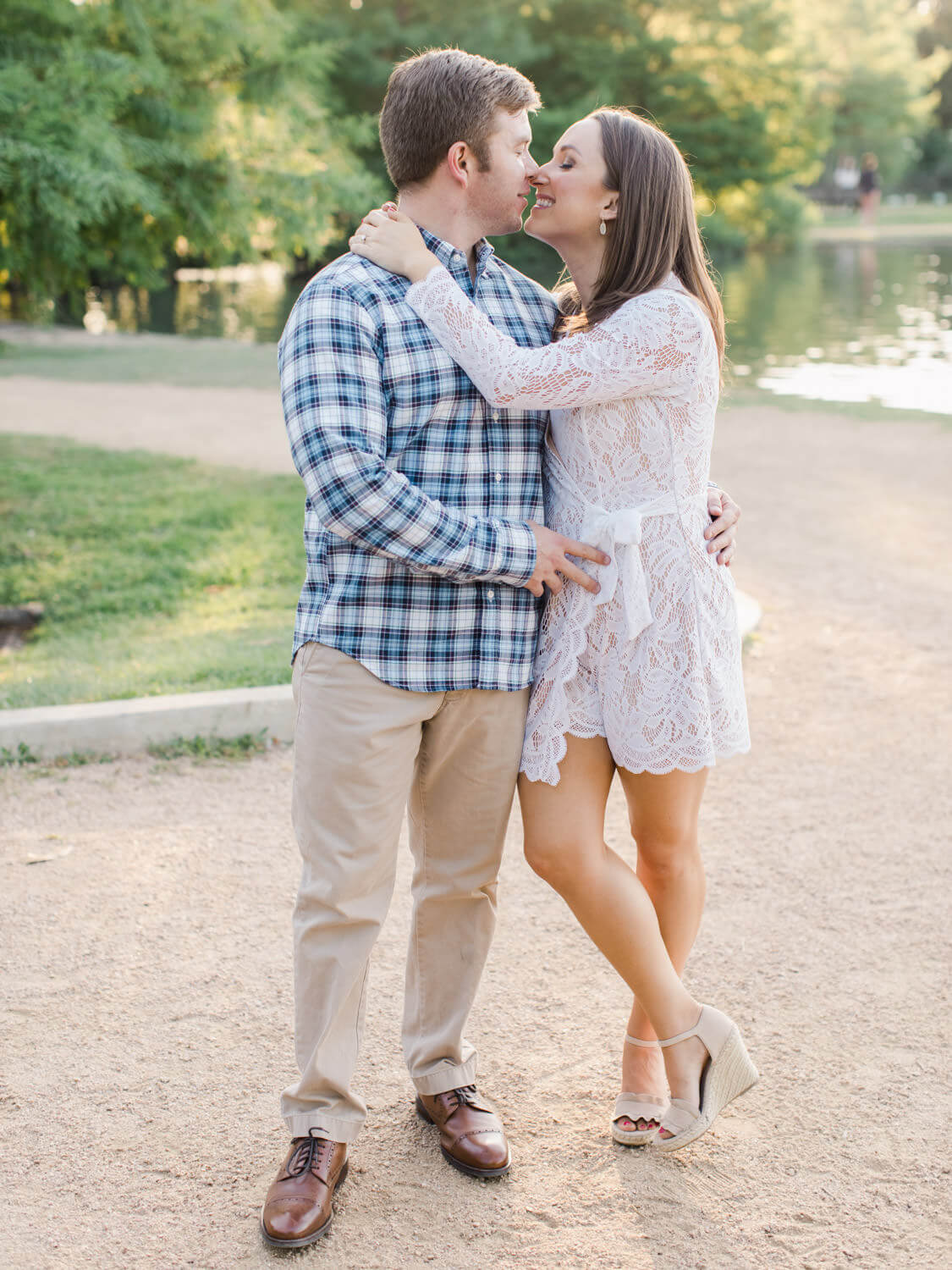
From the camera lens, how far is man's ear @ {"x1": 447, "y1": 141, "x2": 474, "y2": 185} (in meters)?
2.47

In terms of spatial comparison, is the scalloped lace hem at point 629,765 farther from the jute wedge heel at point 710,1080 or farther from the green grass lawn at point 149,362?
the green grass lawn at point 149,362

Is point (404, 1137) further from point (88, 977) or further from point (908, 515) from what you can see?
point (908, 515)

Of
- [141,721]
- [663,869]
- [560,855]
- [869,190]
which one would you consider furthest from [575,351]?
[869,190]

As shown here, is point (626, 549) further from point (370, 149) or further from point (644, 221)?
point (370, 149)

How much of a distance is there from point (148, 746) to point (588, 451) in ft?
9.16

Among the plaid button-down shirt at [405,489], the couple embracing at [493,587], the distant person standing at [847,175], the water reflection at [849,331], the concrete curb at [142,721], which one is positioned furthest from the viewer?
the distant person standing at [847,175]

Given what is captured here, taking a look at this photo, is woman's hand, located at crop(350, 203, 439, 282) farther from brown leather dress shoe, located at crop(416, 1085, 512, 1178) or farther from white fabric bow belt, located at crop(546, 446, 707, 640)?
brown leather dress shoe, located at crop(416, 1085, 512, 1178)

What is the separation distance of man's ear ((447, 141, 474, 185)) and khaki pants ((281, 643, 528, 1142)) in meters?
0.98

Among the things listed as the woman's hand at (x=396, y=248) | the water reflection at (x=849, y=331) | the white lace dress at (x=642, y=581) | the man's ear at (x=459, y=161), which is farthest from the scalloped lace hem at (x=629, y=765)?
→ the water reflection at (x=849, y=331)

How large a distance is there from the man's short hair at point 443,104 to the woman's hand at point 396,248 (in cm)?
13

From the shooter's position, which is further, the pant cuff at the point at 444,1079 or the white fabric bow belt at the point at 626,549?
the pant cuff at the point at 444,1079

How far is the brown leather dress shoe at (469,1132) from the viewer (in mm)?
2627

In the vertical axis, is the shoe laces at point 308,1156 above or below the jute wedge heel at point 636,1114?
above

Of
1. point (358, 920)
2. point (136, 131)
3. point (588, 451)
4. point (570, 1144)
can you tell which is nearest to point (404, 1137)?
point (570, 1144)
